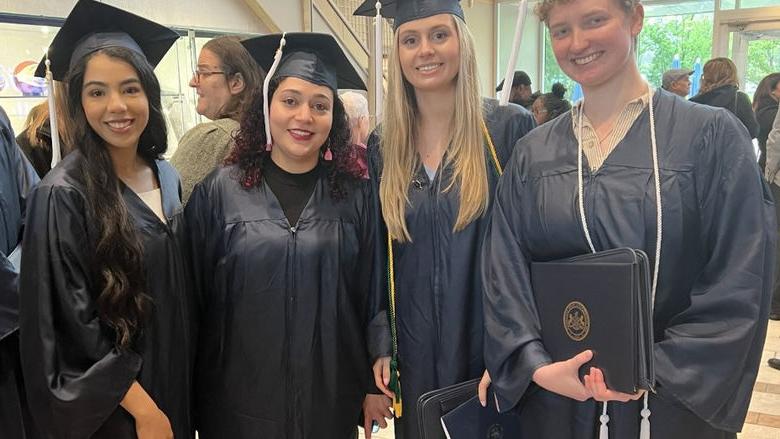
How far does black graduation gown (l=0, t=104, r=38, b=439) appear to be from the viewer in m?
1.72

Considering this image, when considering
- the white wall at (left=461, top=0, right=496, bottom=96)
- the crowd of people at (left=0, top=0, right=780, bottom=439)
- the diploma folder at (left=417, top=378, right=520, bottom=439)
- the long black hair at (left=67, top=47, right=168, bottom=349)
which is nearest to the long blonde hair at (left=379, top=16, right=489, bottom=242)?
the crowd of people at (left=0, top=0, right=780, bottom=439)

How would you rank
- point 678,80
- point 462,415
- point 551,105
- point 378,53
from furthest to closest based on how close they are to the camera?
point 551,105, point 678,80, point 378,53, point 462,415

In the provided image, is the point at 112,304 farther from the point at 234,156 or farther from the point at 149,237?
the point at 234,156

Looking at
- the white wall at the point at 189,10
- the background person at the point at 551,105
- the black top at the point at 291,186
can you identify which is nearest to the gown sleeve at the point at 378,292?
the black top at the point at 291,186

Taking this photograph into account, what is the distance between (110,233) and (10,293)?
42 centimetres

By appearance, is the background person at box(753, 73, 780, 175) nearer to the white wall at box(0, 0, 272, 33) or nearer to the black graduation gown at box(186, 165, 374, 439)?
the black graduation gown at box(186, 165, 374, 439)

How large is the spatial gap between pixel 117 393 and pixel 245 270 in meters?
0.45

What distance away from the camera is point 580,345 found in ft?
4.52

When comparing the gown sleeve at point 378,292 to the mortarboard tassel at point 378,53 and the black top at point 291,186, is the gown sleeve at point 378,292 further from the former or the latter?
the mortarboard tassel at point 378,53

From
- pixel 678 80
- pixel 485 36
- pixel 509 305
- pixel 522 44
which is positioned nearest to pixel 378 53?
pixel 509 305

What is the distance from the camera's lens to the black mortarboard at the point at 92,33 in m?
1.69

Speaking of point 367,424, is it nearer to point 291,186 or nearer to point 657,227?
point 291,186

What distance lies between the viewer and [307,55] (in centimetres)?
193

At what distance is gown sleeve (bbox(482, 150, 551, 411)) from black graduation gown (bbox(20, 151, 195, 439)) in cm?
88
